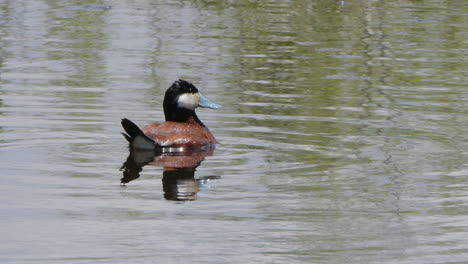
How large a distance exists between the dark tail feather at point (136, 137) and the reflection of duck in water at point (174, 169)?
0.18ft

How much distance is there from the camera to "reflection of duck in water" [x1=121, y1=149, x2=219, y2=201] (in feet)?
27.3

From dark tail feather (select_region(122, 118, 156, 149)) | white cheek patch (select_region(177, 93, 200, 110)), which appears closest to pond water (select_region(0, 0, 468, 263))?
dark tail feather (select_region(122, 118, 156, 149))

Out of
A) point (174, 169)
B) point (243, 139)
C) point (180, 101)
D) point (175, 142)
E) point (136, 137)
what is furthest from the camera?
point (180, 101)

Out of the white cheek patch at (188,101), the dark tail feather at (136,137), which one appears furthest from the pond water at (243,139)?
the white cheek patch at (188,101)

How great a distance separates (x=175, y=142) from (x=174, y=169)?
977 mm

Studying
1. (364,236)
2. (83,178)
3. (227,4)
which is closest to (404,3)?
(227,4)

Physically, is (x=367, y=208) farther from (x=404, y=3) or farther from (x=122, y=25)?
(x=404, y=3)

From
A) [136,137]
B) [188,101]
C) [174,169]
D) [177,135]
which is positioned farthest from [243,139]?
[174,169]

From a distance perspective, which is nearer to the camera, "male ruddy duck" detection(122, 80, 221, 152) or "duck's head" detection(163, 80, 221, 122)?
"male ruddy duck" detection(122, 80, 221, 152)

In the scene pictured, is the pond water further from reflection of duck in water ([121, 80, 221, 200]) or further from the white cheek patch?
the white cheek patch

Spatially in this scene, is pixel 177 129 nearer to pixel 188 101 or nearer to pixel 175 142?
pixel 175 142

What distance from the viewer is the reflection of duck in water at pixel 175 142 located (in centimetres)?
906

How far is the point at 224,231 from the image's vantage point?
6.88 metres

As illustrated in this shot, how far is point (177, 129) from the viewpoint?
33.9 ft
